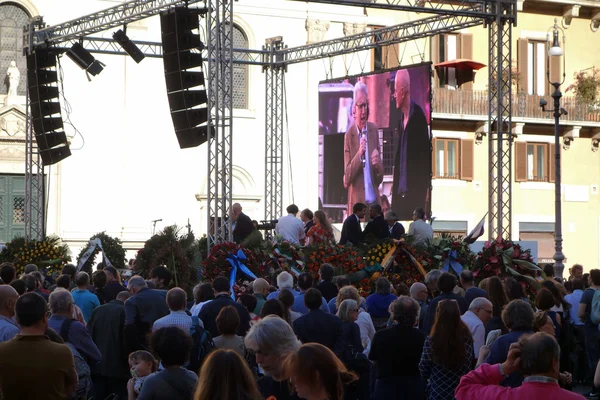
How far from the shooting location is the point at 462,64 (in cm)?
3503

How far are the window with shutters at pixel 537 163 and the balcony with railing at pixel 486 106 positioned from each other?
1.00 meters

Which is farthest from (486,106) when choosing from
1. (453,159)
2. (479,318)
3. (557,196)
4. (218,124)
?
(479,318)

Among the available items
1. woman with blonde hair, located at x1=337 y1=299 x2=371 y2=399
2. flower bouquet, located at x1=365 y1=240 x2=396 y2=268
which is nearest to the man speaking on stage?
flower bouquet, located at x1=365 y1=240 x2=396 y2=268

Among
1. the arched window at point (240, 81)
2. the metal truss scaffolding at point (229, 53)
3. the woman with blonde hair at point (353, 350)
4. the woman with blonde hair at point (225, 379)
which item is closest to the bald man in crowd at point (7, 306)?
the woman with blonde hair at point (353, 350)

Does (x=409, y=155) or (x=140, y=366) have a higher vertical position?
(x=409, y=155)

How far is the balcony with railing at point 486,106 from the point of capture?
35.3m

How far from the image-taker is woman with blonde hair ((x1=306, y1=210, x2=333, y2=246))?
17375 mm

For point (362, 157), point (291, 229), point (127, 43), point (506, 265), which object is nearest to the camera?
point (506, 265)

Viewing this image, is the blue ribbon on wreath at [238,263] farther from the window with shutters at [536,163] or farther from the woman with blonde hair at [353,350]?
the window with shutters at [536,163]

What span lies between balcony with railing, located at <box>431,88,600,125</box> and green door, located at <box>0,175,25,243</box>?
13.0m

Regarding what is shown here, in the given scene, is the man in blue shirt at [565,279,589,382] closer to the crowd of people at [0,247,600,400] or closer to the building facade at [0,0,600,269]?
the crowd of people at [0,247,600,400]

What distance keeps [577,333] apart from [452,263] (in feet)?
7.00

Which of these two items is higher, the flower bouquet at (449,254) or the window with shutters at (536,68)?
the window with shutters at (536,68)

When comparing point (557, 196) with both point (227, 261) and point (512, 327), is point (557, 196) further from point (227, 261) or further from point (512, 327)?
point (512, 327)
